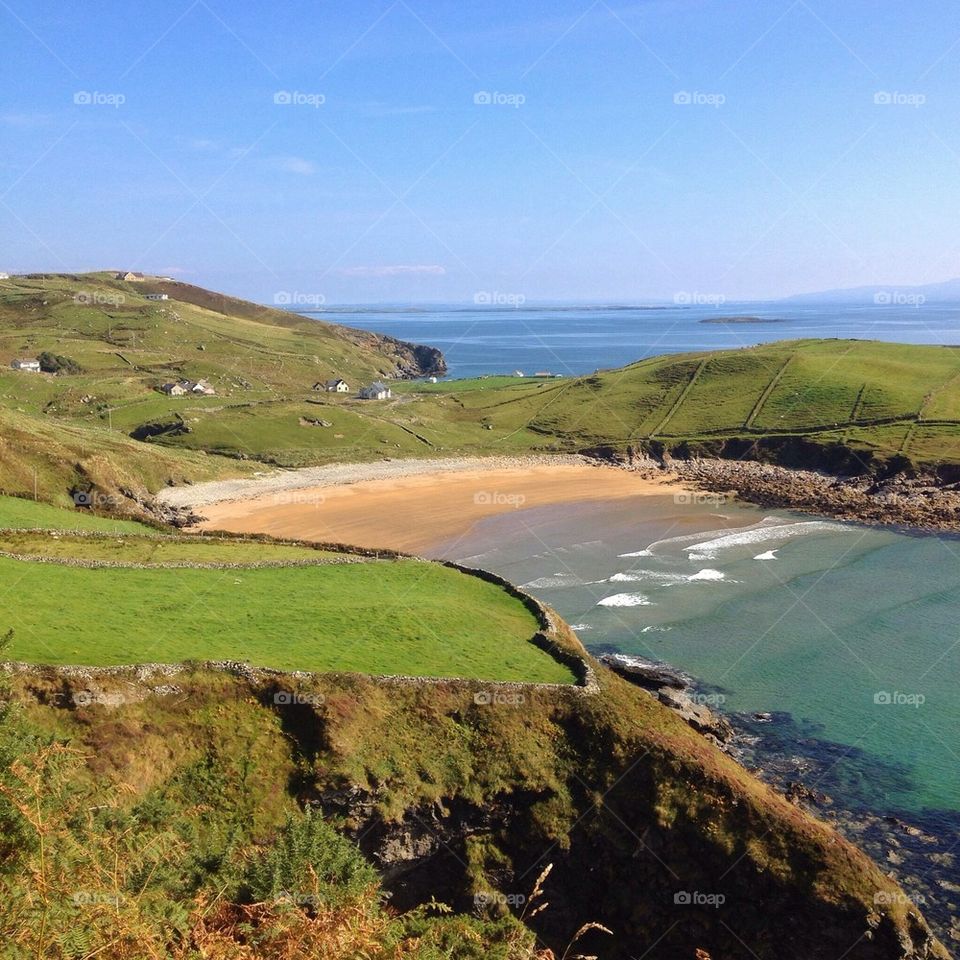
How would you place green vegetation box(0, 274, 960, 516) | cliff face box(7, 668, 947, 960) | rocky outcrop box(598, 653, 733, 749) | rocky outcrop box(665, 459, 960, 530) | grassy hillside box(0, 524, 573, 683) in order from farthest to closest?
green vegetation box(0, 274, 960, 516), rocky outcrop box(665, 459, 960, 530), rocky outcrop box(598, 653, 733, 749), grassy hillside box(0, 524, 573, 683), cliff face box(7, 668, 947, 960)

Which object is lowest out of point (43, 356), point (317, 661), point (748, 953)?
point (748, 953)

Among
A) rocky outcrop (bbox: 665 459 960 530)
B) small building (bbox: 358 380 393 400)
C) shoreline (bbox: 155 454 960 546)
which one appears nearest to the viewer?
shoreline (bbox: 155 454 960 546)

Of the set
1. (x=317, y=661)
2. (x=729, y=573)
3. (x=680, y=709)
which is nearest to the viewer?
(x=317, y=661)

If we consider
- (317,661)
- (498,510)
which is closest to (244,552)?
(317,661)

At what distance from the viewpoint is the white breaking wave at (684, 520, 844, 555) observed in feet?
208

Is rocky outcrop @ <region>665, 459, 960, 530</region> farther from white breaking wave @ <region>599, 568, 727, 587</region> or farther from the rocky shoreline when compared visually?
white breaking wave @ <region>599, 568, 727, 587</region>

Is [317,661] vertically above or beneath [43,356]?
beneath

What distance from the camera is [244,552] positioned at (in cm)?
4072

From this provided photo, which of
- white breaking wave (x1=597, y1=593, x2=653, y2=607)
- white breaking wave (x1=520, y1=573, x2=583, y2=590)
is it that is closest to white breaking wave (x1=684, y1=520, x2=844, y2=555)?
white breaking wave (x1=520, y1=573, x2=583, y2=590)

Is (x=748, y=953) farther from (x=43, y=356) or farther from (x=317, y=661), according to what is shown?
(x=43, y=356)

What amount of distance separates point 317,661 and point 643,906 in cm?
1225

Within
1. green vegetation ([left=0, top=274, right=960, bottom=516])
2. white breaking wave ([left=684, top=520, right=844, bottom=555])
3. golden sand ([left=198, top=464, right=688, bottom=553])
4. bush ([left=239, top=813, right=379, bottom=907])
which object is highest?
green vegetation ([left=0, top=274, right=960, bottom=516])

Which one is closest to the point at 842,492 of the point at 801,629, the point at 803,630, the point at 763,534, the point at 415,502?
the point at 763,534

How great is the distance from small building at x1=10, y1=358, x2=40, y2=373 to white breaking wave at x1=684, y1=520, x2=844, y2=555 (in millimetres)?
102816
